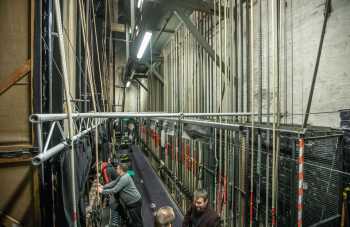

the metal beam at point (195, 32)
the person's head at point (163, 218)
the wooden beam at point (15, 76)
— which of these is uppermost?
the metal beam at point (195, 32)

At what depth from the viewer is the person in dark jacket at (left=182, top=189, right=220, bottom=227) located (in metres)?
2.57

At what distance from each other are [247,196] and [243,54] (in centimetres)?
243

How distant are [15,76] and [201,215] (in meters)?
2.64

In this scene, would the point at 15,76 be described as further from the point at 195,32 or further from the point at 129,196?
the point at 129,196

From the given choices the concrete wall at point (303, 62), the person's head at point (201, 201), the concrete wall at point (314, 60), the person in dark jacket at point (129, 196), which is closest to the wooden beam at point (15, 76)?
the concrete wall at point (303, 62)

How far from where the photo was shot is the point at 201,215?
2.70 m

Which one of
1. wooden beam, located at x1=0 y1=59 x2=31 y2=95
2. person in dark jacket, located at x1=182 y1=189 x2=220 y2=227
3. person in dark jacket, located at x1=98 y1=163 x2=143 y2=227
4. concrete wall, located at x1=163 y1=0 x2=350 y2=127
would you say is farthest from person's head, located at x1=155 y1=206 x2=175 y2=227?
wooden beam, located at x1=0 y1=59 x2=31 y2=95

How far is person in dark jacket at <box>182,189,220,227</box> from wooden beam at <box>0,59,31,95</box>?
2.42 meters

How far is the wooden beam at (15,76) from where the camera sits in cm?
157

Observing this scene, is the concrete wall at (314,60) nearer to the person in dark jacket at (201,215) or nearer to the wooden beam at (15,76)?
the person in dark jacket at (201,215)

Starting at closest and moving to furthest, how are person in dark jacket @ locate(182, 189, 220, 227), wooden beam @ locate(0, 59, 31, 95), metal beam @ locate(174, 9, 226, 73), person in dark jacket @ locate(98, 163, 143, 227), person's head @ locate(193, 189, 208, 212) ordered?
1. wooden beam @ locate(0, 59, 31, 95)
2. person in dark jacket @ locate(182, 189, 220, 227)
3. person's head @ locate(193, 189, 208, 212)
4. metal beam @ locate(174, 9, 226, 73)
5. person in dark jacket @ locate(98, 163, 143, 227)

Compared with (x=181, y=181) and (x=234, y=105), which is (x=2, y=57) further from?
(x=181, y=181)

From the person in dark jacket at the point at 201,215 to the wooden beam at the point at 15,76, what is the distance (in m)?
2.42

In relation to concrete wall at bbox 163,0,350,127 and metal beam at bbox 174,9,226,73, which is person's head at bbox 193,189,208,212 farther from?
metal beam at bbox 174,9,226,73
